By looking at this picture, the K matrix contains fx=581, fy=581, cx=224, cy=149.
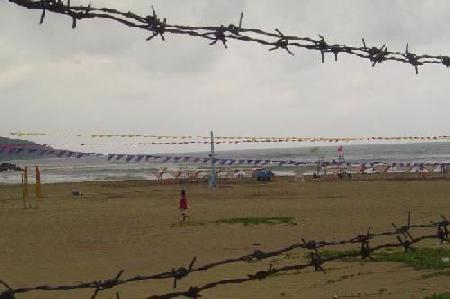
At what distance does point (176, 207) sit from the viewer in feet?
72.8

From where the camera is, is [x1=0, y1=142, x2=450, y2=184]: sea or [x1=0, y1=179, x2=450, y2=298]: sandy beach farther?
[x1=0, y1=142, x2=450, y2=184]: sea

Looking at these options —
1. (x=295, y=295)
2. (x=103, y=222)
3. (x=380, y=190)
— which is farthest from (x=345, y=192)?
(x=295, y=295)

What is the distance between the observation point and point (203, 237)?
14.0 meters

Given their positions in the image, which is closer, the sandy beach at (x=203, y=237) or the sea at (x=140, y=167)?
the sandy beach at (x=203, y=237)

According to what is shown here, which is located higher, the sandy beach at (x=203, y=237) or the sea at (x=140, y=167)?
the sea at (x=140, y=167)

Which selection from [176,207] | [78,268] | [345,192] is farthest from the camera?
[345,192]

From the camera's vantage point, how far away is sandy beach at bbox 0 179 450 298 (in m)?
8.56

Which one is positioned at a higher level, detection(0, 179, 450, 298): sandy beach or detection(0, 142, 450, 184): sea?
detection(0, 142, 450, 184): sea

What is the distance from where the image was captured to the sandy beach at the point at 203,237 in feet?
28.1

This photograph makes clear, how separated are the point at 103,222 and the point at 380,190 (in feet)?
51.4

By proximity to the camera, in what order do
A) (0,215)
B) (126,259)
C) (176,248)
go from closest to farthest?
(126,259) < (176,248) < (0,215)

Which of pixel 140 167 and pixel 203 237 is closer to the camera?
pixel 203 237

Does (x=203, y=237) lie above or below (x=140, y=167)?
below

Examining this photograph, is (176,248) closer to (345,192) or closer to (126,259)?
(126,259)
